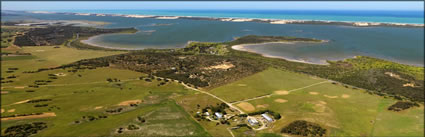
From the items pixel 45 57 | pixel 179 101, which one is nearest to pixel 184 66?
pixel 179 101

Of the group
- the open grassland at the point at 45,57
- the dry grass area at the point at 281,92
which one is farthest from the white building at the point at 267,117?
the open grassland at the point at 45,57

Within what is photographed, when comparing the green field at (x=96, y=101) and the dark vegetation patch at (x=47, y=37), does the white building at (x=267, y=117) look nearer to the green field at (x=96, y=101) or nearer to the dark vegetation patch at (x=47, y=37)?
the green field at (x=96, y=101)

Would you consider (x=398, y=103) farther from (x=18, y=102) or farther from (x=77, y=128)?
(x=18, y=102)

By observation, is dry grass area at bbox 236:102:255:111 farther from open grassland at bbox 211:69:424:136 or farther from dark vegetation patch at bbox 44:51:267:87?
dark vegetation patch at bbox 44:51:267:87

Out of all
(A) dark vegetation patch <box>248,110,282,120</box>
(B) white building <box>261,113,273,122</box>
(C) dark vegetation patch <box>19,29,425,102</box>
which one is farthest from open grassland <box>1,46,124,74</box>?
(B) white building <box>261,113,273,122</box>

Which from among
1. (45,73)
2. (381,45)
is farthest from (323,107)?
(381,45)
